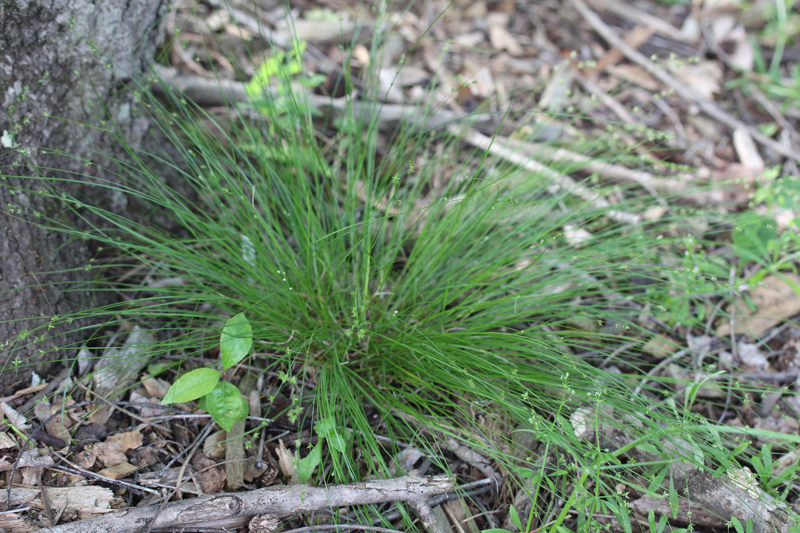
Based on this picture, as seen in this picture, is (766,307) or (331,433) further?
(766,307)

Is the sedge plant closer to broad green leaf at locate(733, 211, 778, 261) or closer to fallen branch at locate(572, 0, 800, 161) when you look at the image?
broad green leaf at locate(733, 211, 778, 261)

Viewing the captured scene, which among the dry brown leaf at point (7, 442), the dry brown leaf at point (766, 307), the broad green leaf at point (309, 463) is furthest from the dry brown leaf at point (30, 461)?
the dry brown leaf at point (766, 307)

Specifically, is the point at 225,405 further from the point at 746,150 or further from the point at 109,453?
the point at 746,150

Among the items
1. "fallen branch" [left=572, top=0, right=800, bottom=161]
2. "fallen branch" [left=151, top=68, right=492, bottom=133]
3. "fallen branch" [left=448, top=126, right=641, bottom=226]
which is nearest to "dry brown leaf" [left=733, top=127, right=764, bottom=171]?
"fallen branch" [left=572, top=0, right=800, bottom=161]

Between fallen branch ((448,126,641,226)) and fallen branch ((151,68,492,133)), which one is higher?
fallen branch ((151,68,492,133))

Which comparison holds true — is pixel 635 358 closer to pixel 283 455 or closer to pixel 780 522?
pixel 780 522

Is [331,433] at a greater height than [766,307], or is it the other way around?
[331,433]

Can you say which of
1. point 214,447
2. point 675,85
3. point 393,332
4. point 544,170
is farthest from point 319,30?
point 214,447
